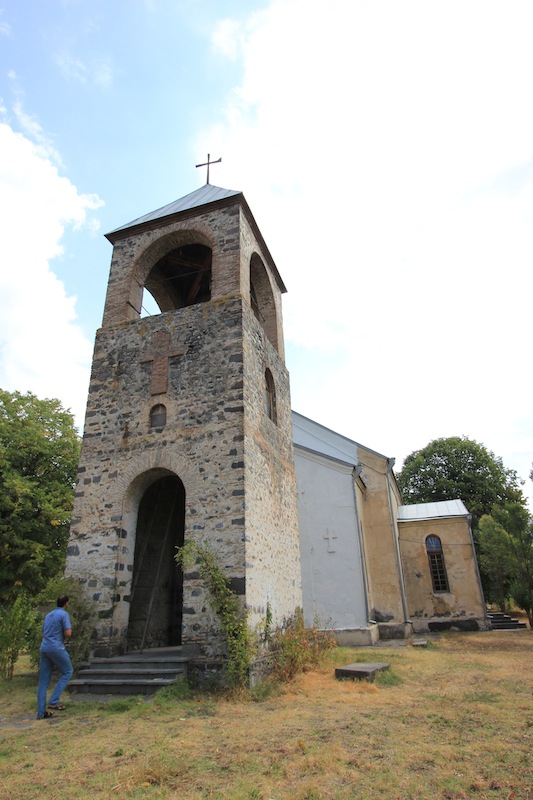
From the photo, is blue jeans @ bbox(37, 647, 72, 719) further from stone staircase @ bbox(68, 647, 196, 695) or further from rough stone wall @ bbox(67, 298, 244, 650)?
rough stone wall @ bbox(67, 298, 244, 650)

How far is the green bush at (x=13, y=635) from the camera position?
26.7 feet

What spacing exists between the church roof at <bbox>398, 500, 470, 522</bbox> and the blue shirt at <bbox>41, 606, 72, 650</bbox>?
1581 centimetres

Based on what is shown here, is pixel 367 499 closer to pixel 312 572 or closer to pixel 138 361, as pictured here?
pixel 312 572

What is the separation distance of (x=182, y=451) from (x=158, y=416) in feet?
3.34

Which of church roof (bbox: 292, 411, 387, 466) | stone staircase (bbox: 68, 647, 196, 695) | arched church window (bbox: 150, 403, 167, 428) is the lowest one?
stone staircase (bbox: 68, 647, 196, 695)

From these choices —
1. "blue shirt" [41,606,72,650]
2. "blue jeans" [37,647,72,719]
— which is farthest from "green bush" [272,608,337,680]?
"blue shirt" [41,606,72,650]

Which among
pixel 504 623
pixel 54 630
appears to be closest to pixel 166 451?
pixel 54 630

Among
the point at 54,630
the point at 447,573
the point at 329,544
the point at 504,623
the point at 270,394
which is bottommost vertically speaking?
the point at 504,623

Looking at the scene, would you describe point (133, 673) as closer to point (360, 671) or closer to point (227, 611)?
point (227, 611)

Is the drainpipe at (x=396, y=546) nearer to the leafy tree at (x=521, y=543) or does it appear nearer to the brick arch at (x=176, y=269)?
the leafy tree at (x=521, y=543)

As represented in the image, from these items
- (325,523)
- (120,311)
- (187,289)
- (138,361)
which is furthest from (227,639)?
(187,289)

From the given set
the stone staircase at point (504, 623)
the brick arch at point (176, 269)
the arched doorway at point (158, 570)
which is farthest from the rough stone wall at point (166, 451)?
the stone staircase at point (504, 623)

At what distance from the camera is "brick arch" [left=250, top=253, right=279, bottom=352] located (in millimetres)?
12398

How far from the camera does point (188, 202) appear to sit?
38.7ft
